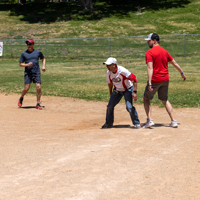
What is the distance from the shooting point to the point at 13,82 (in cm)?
1720

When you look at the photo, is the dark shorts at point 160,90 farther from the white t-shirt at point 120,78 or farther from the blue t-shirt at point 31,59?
the blue t-shirt at point 31,59

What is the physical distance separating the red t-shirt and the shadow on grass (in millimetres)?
36645

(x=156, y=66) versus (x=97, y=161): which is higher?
(x=156, y=66)

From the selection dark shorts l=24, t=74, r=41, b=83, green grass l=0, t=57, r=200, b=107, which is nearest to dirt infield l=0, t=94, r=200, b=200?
dark shorts l=24, t=74, r=41, b=83

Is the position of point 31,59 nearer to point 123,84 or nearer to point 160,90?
point 123,84

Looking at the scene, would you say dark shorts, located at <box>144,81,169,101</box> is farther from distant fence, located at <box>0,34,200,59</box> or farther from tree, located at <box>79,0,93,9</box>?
tree, located at <box>79,0,93,9</box>

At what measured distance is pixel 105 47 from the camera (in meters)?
32.8

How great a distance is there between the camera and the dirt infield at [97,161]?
4.40 metres

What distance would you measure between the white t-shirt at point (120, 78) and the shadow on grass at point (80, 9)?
36.4 meters

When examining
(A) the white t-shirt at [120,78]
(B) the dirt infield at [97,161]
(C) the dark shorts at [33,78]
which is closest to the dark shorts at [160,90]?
(A) the white t-shirt at [120,78]

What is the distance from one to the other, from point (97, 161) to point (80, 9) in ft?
140

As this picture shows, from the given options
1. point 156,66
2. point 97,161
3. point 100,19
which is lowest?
point 97,161

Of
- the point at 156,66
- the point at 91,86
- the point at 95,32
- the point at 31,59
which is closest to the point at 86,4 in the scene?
the point at 95,32

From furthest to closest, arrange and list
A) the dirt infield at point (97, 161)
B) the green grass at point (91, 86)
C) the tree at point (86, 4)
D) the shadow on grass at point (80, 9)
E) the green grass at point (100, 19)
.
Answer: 1. the tree at point (86, 4)
2. the shadow on grass at point (80, 9)
3. the green grass at point (100, 19)
4. the green grass at point (91, 86)
5. the dirt infield at point (97, 161)
